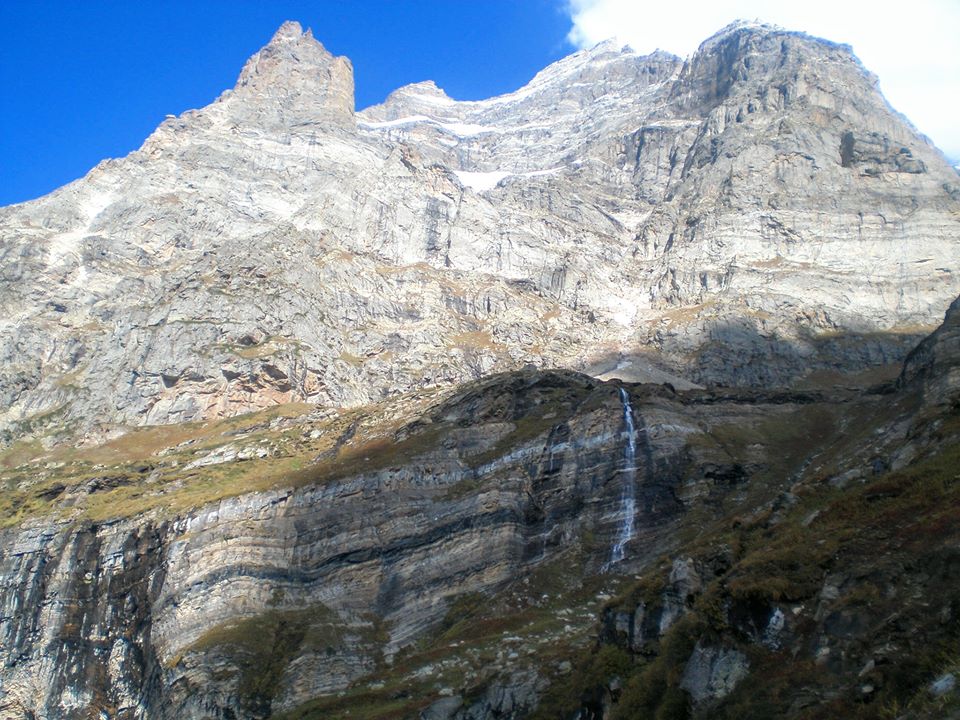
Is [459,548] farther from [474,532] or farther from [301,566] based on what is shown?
[301,566]

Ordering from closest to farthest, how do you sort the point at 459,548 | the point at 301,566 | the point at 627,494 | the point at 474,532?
the point at 459,548 → the point at 474,532 → the point at 301,566 → the point at 627,494

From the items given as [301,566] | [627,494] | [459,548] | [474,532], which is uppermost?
[627,494]

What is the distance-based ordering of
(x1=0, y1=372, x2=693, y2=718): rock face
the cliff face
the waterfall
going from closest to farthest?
the cliff face, (x1=0, y1=372, x2=693, y2=718): rock face, the waterfall

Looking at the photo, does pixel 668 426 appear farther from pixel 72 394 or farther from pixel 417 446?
pixel 72 394

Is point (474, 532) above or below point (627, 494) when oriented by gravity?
below

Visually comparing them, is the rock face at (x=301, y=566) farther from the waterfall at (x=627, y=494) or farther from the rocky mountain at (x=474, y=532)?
the waterfall at (x=627, y=494)

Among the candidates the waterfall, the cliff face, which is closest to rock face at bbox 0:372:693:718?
the cliff face

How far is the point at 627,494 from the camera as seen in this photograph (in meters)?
85.7

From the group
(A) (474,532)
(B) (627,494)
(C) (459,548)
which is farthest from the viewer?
(B) (627,494)

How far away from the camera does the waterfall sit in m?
79.0

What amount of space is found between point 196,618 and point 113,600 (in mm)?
19358

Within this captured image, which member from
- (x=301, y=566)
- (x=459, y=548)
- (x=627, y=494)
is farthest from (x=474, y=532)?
(x=301, y=566)

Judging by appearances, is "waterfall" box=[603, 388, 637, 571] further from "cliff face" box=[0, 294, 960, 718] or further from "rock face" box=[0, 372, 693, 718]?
"rock face" box=[0, 372, 693, 718]

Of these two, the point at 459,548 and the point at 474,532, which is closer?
the point at 459,548
